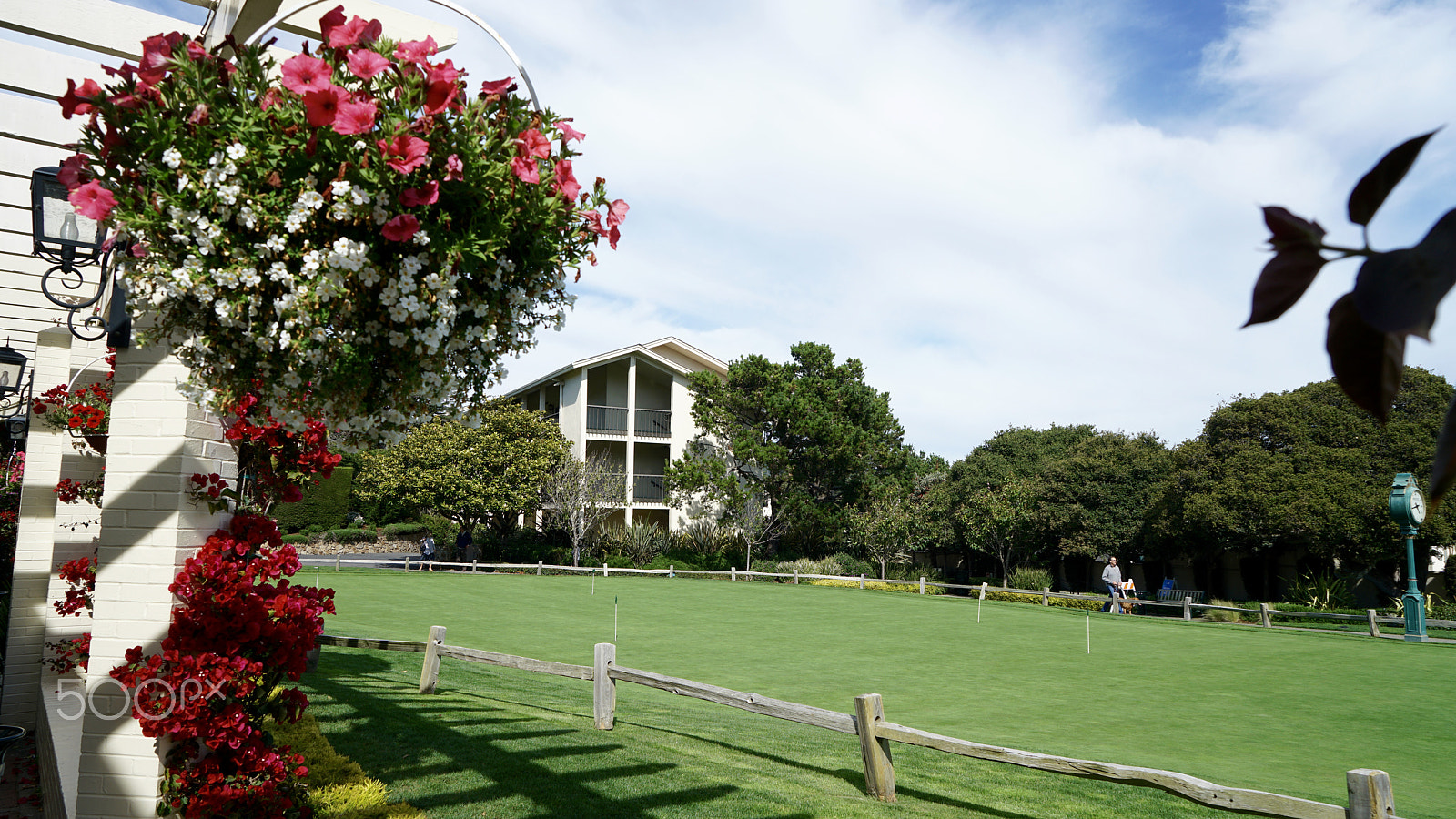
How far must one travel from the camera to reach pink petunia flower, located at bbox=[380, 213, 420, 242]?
9.85 ft

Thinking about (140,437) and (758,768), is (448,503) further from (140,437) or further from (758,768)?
(140,437)

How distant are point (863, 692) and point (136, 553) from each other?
36.2 ft

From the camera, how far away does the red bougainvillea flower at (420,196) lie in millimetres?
3010

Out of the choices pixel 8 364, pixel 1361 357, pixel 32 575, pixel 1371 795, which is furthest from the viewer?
pixel 8 364

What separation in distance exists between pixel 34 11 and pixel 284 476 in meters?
3.61

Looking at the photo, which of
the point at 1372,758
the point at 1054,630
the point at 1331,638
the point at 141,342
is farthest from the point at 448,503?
the point at 141,342

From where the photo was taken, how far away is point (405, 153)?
9.68 feet

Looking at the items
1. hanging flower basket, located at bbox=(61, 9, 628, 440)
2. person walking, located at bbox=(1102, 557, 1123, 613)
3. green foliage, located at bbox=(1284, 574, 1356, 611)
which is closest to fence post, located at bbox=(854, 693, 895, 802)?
hanging flower basket, located at bbox=(61, 9, 628, 440)

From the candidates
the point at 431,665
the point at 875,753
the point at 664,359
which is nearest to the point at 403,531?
the point at 664,359

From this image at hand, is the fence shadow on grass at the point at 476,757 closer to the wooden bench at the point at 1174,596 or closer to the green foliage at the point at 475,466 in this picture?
the green foliage at the point at 475,466

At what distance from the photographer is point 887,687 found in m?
14.1

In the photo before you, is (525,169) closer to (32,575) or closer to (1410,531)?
(32,575)

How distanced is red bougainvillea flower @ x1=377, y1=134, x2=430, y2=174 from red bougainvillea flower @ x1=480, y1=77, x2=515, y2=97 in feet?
1.41

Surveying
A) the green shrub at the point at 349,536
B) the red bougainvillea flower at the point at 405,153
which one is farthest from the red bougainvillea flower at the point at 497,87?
the green shrub at the point at 349,536
